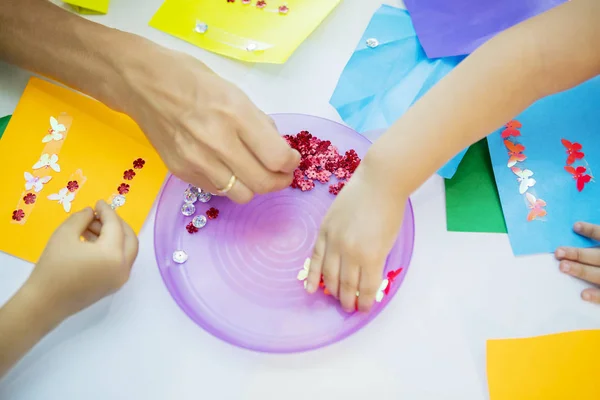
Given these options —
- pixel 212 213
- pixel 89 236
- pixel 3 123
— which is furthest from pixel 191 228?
pixel 3 123

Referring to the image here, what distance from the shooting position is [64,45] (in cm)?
78

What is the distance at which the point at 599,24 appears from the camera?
2.21 feet

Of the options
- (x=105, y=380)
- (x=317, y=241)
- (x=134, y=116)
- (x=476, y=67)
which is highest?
(x=476, y=67)

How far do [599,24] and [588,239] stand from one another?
0.97 ft

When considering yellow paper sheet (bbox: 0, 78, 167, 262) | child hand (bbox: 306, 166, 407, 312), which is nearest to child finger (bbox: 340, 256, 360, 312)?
child hand (bbox: 306, 166, 407, 312)

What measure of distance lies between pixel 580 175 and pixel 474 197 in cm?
17

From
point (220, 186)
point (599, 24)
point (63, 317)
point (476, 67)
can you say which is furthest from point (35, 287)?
point (599, 24)

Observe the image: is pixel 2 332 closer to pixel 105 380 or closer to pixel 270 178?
pixel 105 380

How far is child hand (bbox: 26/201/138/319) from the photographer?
622 millimetres

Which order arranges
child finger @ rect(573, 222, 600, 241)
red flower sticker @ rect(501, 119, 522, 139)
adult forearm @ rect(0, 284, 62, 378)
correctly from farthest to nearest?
red flower sticker @ rect(501, 119, 522, 139), child finger @ rect(573, 222, 600, 241), adult forearm @ rect(0, 284, 62, 378)

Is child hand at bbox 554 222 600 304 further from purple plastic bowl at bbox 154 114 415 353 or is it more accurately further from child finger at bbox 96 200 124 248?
child finger at bbox 96 200 124 248

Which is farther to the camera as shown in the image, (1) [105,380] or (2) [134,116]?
(2) [134,116]

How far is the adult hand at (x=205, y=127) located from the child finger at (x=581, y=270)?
1.32 feet

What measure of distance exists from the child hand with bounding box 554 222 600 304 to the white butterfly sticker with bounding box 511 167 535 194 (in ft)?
0.30
